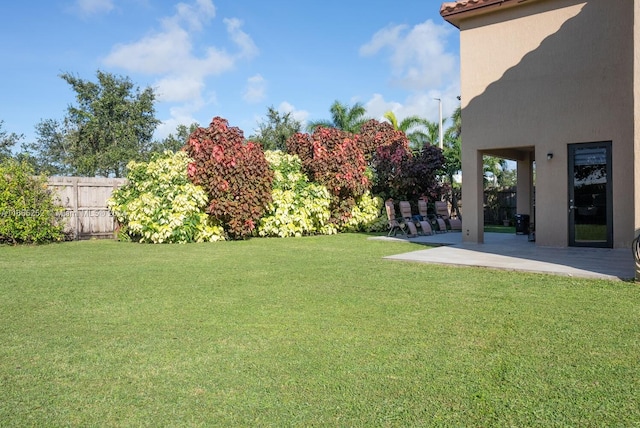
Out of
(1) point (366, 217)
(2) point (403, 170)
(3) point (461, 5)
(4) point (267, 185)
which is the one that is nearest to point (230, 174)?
(4) point (267, 185)

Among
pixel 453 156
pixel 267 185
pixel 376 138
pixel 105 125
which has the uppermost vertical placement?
pixel 105 125

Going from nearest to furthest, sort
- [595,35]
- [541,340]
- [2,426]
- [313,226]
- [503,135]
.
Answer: [2,426], [541,340], [595,35], [503,135], [313,226]

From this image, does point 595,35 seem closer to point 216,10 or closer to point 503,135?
point 503,135

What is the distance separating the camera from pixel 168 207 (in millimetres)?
13508

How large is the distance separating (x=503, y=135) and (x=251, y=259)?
6902mm

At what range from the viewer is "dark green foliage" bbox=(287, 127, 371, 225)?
1591 cm

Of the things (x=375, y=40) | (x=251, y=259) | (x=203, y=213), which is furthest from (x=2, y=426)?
(x=375, y=40)

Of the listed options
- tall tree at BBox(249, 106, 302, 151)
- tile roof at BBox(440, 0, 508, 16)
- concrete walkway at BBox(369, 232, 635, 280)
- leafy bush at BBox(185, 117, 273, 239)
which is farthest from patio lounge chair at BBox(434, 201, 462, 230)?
tall tree at BBox(249, 106, 302, 151)

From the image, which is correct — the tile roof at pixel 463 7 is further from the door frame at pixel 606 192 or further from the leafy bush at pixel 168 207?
the leafy bush at pixel 168 207

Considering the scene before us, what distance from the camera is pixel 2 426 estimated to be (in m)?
2.75

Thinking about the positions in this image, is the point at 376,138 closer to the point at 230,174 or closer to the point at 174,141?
the point at 230,174

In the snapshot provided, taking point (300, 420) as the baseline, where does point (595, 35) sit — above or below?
above

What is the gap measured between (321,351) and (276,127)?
34.3 m

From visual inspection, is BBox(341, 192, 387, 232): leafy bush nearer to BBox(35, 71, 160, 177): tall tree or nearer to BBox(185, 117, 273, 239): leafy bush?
BBox(185, 117, 273, 239): leafy bush
